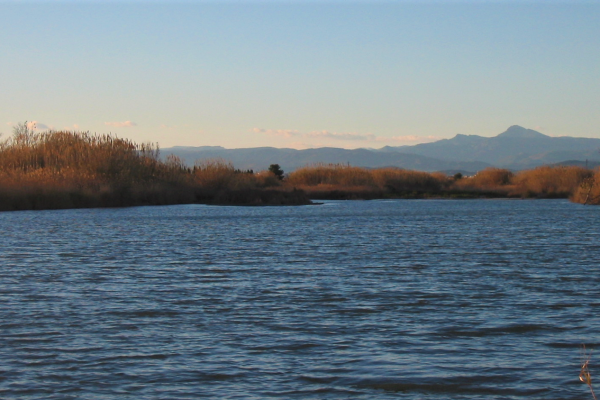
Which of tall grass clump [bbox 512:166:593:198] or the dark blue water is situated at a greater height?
tall grass clump [bbox 512:166:593:198]

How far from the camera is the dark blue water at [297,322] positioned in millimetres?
9281

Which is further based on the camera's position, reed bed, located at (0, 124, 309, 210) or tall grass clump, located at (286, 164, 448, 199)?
tall grass clump, located at (286, 164, 448, 199)

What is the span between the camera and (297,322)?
12766mm

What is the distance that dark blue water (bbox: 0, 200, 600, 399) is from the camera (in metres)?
9.28

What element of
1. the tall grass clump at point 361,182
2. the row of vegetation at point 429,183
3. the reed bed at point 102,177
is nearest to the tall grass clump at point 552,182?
the row of vegetation at point 429,183

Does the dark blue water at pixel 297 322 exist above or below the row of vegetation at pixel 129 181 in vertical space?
below

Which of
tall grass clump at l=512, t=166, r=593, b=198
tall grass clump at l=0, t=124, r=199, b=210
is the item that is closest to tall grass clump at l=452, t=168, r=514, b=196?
tall grass clump at l=512, t=166, r=593, b=198

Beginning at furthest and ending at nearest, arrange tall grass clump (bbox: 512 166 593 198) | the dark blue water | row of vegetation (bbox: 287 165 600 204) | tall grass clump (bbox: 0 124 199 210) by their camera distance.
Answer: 1. row of vegetation (bbox: 287 165 600 204)
2. tall grass clump (bbox: 512 166 593 198)
3. tall grass clump (bbox: 0 124 199 210)
4. the dark blue water

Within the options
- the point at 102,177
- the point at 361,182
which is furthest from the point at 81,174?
the point at 361,182

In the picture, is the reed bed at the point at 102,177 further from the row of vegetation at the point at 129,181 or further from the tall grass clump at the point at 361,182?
the tall grass clump at the point at 361,182

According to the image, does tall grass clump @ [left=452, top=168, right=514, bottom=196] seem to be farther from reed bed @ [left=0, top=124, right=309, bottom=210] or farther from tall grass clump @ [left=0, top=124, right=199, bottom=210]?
tall grass clump @ [left=0, top=124, right=199, bottom=210]

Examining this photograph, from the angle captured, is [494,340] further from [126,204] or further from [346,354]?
[126,204]

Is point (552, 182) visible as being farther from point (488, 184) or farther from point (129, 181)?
point (129, 181)

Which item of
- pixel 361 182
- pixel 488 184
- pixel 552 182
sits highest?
pixel 361 182
